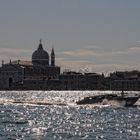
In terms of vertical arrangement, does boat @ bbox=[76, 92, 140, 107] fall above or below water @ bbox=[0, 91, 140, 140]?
above

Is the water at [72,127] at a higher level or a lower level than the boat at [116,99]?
lower

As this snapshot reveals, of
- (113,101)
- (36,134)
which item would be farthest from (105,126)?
(113,101)

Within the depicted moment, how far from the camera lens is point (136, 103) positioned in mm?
115375

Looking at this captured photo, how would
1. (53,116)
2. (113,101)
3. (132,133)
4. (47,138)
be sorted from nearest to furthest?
(47,138), (132,133), (53,116), (113,101)

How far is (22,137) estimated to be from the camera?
5369cm

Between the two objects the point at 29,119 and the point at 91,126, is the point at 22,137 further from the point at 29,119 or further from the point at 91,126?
the point at 29,119

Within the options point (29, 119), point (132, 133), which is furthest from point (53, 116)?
point (132, 133)

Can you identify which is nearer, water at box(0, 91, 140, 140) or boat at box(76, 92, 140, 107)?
water at box(0, 91, 140, 140)

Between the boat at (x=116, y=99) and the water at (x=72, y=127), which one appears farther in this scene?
the boat at (x=116, y=99)

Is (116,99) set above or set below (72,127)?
above

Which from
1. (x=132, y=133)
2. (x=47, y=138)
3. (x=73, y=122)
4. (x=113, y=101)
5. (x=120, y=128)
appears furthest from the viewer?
(x=113, y=101)

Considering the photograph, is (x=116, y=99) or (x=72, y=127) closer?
(x=72, y=127)

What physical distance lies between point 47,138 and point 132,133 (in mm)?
8825

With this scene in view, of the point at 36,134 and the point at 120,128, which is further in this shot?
the point at 120,128
